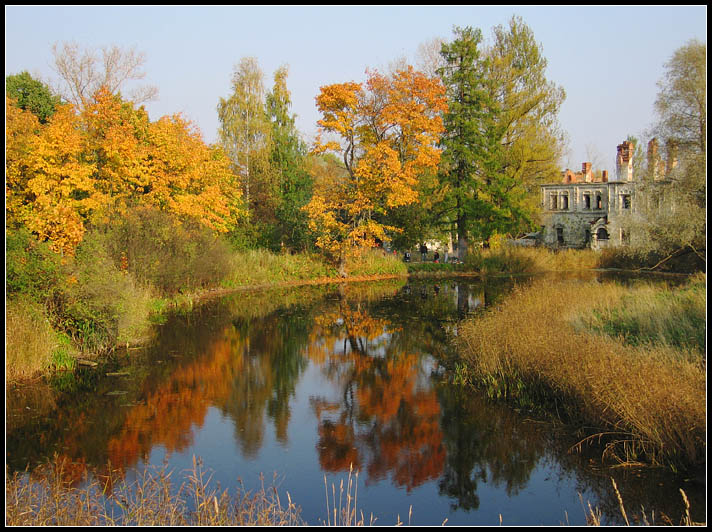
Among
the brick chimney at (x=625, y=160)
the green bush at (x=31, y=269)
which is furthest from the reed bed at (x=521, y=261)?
the green bush at (x=31, y=269)

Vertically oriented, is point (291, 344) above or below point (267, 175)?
below

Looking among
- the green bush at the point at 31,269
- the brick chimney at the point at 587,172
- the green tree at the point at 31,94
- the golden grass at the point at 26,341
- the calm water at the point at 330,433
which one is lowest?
the calm water at the point at 330,433

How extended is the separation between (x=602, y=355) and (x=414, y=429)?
11.3 feet

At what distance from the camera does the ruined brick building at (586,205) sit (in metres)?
53.8

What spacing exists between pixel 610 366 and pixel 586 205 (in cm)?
4911

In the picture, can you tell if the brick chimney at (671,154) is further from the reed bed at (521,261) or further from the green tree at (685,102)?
the reed bed at (521,261)

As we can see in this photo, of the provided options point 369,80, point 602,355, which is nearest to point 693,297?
point 602,355

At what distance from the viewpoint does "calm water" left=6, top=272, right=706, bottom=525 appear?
8297mm

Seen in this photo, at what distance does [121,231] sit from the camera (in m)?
22.5

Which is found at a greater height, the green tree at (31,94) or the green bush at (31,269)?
the green tree at (31,94)

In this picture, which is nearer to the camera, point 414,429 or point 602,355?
point 602,355

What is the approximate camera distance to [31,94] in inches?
1280

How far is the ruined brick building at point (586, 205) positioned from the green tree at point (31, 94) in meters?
39.6

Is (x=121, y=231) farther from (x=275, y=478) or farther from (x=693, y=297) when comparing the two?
(x=693, y=297)
